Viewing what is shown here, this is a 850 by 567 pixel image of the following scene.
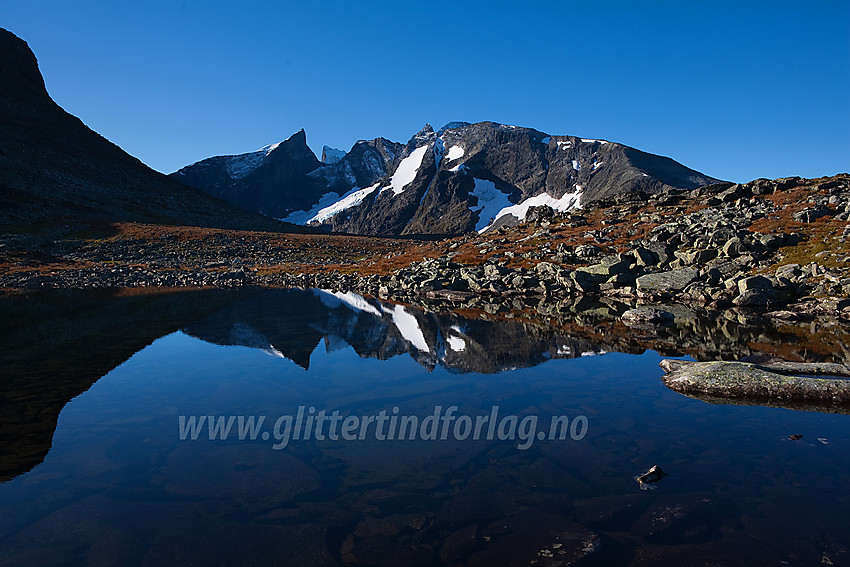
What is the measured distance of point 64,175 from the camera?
14062 centimetres

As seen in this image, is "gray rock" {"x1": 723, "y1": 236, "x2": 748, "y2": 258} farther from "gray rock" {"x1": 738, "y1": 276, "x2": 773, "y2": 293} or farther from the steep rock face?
the steep rock face

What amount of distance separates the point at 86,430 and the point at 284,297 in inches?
1459

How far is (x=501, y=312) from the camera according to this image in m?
37.4

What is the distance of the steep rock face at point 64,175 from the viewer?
118m

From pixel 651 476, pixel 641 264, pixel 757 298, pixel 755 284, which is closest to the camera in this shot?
pixel 651 476

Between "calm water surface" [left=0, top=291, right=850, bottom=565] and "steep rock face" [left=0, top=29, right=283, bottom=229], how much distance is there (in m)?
118

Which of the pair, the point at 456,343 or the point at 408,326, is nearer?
the point at 456,343

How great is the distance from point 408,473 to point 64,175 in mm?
175851

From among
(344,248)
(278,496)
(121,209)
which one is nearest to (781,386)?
(278,496)

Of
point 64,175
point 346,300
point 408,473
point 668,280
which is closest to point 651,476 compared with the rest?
point 408,473

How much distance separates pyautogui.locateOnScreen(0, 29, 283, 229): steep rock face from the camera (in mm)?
117875

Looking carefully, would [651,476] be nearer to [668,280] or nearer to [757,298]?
[757,298]

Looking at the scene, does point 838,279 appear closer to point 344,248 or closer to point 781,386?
point 781,386

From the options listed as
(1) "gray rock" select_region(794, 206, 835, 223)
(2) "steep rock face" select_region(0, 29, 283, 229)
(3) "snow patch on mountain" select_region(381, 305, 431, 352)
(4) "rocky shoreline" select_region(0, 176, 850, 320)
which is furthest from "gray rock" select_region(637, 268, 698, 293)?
(2) "steep rock face" select_region(0, 29, 283, 229)
